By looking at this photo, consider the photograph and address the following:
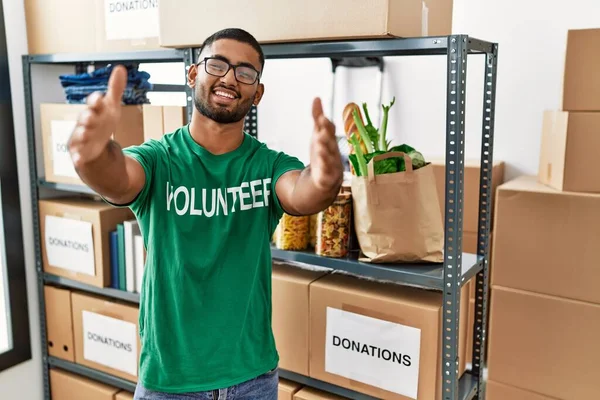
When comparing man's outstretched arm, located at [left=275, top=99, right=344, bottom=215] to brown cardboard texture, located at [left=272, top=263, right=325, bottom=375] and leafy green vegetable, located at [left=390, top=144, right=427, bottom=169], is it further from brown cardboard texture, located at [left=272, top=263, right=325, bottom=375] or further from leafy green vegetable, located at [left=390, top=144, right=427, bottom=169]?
brown cardboard texture, located at [left=272, top=263, right=325, bottom=375]

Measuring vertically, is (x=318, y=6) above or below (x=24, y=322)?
above

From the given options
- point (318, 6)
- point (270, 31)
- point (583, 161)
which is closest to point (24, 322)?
point (270, 31)

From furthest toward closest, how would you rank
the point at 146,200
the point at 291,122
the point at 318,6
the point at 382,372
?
the point at 291,122, the point at 382,372, the point at 318,6, the point at 146,200

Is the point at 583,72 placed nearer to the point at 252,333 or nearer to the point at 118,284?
the point at 252,333

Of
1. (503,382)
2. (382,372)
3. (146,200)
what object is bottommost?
(503,382)

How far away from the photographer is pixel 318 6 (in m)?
1.40

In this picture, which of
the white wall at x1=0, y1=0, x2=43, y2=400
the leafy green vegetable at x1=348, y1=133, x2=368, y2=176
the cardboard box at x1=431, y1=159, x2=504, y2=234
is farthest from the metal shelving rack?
the cardboard box at x1=431, y1=159, x2=504, y2=234

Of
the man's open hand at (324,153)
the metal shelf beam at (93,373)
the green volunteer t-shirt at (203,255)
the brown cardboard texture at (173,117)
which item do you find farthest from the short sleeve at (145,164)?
the metal shelf beam at (93,373)

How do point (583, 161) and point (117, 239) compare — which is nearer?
point (583, 161)

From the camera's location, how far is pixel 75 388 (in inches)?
89.2

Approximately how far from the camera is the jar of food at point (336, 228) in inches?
60.8

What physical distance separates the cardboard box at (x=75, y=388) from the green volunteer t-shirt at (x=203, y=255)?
40.2 inches

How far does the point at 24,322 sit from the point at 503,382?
1909mm

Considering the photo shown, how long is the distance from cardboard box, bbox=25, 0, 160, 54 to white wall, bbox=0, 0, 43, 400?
0.05 metres
